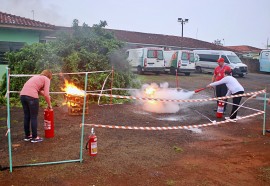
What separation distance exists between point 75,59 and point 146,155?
767 cm

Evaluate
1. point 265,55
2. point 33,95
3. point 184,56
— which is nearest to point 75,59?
point 33,95

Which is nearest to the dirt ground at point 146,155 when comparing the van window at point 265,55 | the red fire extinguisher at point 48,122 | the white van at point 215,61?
the red fire extinguisher at point 48,122

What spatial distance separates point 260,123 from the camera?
9.28 metres

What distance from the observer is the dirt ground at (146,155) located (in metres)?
4.84

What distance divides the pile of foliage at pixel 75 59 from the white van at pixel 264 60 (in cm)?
2400

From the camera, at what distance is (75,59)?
41.0 ft

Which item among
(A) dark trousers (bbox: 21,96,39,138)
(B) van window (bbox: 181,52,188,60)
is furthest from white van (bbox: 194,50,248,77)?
(A) dark trousers (bbox: 21,96,39,138)

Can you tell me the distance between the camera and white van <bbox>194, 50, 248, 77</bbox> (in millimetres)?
26188

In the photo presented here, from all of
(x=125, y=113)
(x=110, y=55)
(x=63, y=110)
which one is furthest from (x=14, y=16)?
(x=125, y=113)

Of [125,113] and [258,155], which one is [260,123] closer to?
[258,155]

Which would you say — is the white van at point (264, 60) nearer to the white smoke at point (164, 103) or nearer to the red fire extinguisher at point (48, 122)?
the white smoke at point (164, 103)

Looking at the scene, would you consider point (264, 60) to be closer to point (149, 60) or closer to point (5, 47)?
point (149, 60)

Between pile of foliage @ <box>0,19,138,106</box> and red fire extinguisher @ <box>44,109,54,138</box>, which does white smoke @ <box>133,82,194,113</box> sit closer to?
pile of foliage @ <box>0,19,138,106</box>

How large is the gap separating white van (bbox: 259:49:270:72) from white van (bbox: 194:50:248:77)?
7155mm
